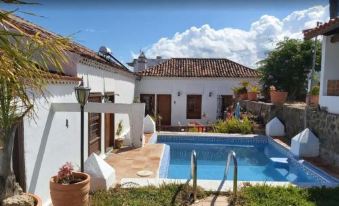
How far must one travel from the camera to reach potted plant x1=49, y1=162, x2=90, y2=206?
538 centimetres

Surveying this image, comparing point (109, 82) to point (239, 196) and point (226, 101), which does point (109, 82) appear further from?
point (226, 101)

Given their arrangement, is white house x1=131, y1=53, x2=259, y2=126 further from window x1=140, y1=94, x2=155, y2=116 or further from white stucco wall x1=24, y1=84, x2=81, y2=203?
white stucco wall x1=24, y1=84, x2=81, y2=203

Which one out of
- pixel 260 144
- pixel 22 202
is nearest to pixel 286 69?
pixel 260 144

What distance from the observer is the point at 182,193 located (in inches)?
273

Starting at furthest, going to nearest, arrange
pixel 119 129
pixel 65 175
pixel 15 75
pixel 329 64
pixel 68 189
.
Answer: pixel 119 129
pixel 329 64
pixel 65 175
pixel 68 189
pixel 15 75

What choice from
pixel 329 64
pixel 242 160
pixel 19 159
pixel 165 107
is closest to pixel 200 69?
pixel 165 107

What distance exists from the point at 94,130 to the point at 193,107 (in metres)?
15.0

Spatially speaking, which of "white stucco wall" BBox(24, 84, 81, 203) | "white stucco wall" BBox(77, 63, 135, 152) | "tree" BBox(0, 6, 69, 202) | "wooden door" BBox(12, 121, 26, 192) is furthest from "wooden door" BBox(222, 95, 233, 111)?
"tree" BBox(0, 6, 69, 202)

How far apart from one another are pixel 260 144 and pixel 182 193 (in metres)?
9.60

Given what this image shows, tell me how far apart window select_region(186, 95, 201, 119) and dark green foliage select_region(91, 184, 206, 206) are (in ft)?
59.6

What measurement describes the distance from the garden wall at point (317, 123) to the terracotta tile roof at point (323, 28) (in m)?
2.90

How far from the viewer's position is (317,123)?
38.9ft

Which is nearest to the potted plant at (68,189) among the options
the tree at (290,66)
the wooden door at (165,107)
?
the tree at (290,66)

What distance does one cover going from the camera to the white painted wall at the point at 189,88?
25.0 metres
